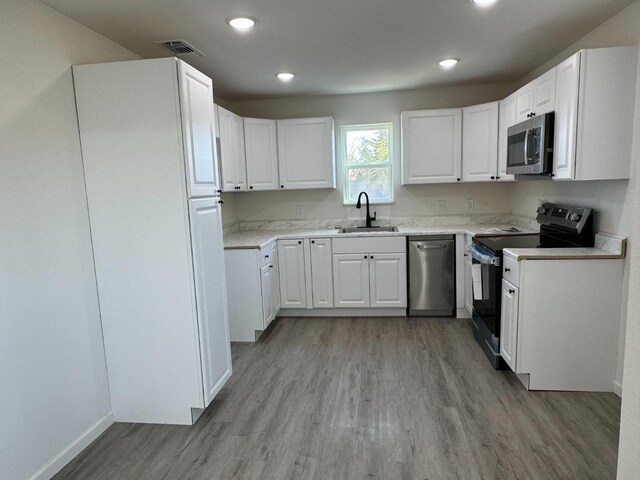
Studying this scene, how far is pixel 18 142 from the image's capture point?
191cm

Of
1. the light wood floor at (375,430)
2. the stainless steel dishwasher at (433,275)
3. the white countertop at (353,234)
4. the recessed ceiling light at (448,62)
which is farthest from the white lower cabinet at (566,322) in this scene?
the recessed ceiling light at (448,62)

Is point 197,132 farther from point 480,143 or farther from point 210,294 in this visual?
point 480,143

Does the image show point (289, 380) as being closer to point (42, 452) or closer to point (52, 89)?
point (42, 452)

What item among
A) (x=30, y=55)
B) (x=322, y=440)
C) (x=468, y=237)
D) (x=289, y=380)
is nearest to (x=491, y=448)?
(x=322, y=440)

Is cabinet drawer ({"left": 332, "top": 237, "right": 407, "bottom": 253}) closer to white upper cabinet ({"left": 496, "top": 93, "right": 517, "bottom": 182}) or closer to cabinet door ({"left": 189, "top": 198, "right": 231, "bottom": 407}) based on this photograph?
white upper cabinet ({"left": 496, "top": 93, "right": 517, "bottom": 182})

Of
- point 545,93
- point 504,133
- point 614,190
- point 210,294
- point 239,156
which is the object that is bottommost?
point 210,294

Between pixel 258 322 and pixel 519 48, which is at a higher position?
pixel 519 48

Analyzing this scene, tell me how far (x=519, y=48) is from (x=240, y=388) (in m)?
3.33

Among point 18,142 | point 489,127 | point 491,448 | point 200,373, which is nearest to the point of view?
point 18,142

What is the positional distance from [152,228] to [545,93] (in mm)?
2802

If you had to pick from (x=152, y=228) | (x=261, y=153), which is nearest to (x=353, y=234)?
(x=261, y=153)

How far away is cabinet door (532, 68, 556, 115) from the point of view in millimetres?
2740

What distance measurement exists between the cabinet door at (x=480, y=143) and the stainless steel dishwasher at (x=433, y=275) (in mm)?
745

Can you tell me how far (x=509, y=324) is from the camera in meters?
2.73
